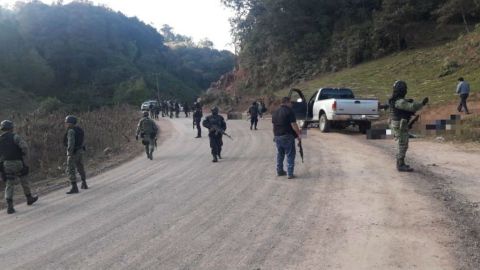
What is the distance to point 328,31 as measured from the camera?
5109cm

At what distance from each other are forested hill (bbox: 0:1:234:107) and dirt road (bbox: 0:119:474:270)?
7063cm

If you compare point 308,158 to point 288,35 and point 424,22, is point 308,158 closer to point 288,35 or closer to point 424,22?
point 424,22

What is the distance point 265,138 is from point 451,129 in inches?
280

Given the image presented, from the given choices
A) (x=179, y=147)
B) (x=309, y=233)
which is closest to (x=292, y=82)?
(x=179, y=147)

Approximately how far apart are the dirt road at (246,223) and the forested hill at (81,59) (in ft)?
232

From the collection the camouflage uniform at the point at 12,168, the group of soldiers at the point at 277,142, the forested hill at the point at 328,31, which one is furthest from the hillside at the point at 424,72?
the camouflage uniform at the point at 12,168

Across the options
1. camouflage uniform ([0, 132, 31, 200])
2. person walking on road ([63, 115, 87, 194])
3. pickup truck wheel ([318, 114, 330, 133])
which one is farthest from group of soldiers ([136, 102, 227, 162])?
pickup truck wheel ([318, 114, 330, 133])

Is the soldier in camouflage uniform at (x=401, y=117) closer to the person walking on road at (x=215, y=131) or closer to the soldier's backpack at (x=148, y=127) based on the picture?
the person walking on road at (x=215, y=131)

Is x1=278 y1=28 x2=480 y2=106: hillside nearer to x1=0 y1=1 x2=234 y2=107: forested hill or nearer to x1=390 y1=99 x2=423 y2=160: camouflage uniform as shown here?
x1=390 y1=99 x2=423 y2=160: camouflage uniform

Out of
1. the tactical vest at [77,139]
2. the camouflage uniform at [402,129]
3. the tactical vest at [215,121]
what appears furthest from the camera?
the tactical vest at [215,121]

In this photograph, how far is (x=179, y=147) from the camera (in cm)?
1925

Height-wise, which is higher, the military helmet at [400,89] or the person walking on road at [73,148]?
the military helmet at [400,89]

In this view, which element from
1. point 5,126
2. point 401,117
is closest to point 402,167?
point 401,117

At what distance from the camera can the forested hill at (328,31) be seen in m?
40.3
